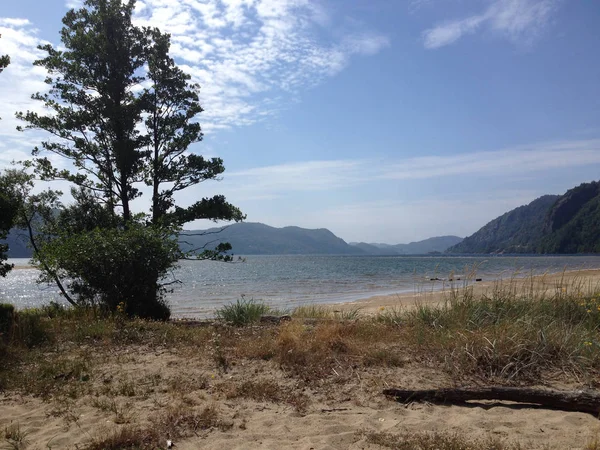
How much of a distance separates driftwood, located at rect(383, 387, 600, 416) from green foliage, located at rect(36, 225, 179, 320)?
7866 millimetres

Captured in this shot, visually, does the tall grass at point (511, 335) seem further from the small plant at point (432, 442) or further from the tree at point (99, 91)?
the tree at point (99, 91)

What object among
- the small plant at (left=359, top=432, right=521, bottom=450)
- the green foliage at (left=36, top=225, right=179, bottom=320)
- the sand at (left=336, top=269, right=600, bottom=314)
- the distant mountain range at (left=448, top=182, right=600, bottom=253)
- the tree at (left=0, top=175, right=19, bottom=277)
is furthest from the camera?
the distant mountain range at (left=448, top=182, right=600, bottom=253)

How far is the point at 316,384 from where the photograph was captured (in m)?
5.76

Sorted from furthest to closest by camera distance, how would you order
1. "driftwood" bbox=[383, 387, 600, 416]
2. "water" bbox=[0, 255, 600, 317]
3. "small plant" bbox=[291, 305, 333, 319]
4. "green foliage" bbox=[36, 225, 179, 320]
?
"water" bbox=[0, 255, 600, 317]
"small plant" bbox=[291, 305, 333, 319]
"green foliage" bbox=[36, 225, 179, 320]
"driftwood" bbox=[383, 387, 600, 416]

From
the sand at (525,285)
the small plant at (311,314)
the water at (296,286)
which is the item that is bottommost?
the water at (296,286)

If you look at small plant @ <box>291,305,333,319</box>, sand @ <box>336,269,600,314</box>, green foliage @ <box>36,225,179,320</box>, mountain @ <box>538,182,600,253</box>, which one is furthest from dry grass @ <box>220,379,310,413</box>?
mountain @ <box>538,182,600,253</box>

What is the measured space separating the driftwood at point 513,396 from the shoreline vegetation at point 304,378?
109mm

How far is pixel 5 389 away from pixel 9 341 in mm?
2320

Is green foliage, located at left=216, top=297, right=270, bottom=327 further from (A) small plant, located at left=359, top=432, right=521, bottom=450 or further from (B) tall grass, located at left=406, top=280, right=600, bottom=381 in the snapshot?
(A) small plant, located at left=359, top=432, right=521, bottom=450

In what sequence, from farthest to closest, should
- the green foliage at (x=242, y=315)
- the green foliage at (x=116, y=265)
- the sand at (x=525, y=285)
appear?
1. the green foliage at (x=116, y=265)
2. the green foliage at (x=242, y=315)
3. the sand at (x=525, y=285)

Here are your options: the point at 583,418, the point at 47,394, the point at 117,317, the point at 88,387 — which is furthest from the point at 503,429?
the point at 117,317

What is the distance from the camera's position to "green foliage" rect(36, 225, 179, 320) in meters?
10.9

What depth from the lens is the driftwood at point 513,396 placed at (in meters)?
4.63

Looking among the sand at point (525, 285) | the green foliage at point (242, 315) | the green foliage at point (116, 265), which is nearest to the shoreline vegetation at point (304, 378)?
the sand at point (525, 285)
